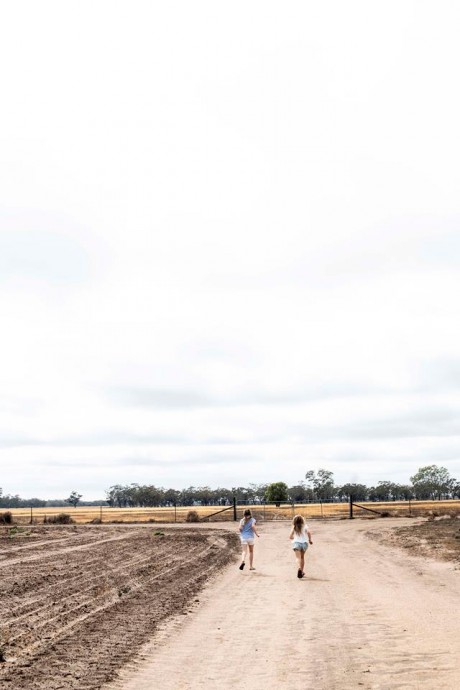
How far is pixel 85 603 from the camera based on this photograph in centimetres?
1545

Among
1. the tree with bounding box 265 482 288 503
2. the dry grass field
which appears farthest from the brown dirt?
the tree with bounding box 265 482 288 503

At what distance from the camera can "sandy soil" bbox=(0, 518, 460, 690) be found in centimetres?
911

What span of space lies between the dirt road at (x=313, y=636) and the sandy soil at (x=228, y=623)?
0.07ft

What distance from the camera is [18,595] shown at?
55.2ft

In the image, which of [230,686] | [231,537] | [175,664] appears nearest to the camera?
[230,686]

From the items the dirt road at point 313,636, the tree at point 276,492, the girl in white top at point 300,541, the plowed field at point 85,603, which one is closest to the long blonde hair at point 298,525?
the girl in white top at point 300,541

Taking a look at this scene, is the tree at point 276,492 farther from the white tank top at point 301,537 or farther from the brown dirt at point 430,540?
the white tank top at point 301,537

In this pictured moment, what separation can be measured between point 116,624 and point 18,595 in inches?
194

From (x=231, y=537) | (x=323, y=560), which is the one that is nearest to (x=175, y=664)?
(x=323, y=560)

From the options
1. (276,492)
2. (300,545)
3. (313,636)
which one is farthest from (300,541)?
(276,492)

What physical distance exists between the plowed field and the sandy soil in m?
0.04

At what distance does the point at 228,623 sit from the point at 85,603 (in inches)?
154

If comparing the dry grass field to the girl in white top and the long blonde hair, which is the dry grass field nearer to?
the long blonde hair

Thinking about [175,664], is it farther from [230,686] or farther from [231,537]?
[231,537]
